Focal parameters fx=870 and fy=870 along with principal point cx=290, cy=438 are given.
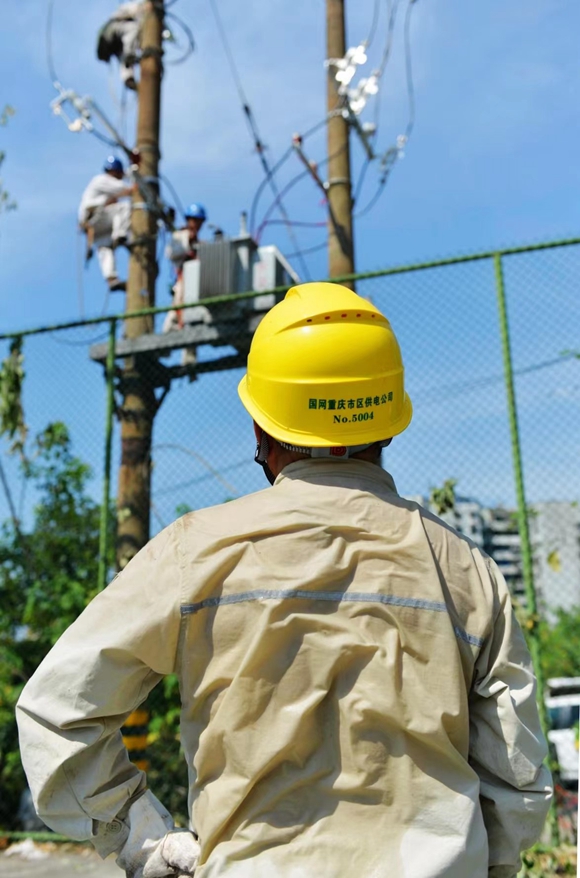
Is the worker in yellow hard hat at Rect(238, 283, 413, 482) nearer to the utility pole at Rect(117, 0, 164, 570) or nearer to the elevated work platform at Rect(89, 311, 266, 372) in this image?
the utility pole at Rect(117, 0, 164, 570)

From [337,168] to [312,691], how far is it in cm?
821

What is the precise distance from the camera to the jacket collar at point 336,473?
1.79 m

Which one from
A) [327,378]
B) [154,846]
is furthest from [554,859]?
[327,378]

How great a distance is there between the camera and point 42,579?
7.27 meters

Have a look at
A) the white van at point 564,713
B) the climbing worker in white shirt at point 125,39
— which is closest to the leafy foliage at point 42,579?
the white van at point 564,713

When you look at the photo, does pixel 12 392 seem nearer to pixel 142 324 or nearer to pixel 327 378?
pixel 142 324

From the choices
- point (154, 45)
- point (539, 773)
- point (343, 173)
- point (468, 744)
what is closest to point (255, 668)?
point (468, 744)

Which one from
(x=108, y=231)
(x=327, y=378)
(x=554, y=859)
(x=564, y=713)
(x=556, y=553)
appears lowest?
(x=564, y=713)

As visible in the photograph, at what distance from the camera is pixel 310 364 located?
1.80 metres

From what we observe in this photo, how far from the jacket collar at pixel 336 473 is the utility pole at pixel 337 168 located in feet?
22.6

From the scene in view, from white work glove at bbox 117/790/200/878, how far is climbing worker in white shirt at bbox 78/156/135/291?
27.8 feet

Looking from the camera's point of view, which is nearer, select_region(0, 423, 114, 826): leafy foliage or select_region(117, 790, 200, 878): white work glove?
select_region(117, 790, 200, 878): white work glove

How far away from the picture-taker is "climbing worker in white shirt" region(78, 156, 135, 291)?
962 cm

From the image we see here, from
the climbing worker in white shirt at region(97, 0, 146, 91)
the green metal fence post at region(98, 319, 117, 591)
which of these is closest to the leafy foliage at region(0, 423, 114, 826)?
the green metal fence post at region(98, 319, 117, 591)
